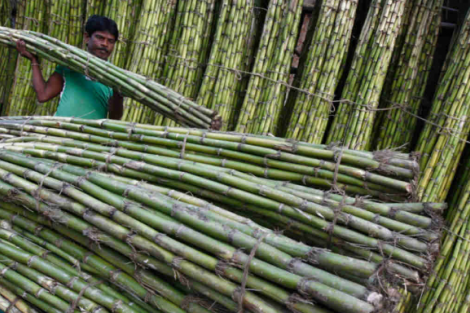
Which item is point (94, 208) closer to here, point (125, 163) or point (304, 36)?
point (125, 163)

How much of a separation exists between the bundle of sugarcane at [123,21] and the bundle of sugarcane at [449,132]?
2.24m

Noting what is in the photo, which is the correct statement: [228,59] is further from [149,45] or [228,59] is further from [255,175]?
[255,175]

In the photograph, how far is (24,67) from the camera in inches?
127

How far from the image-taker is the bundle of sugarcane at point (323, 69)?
2.56 metres

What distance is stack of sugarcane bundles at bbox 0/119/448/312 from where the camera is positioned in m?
0.90

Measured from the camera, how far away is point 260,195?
115 cm

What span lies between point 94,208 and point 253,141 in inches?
21.0

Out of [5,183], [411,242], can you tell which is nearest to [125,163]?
[5,183]

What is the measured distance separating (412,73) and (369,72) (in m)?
0.29

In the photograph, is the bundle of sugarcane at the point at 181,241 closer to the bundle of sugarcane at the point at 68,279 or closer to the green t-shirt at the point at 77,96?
the bundle of sugarcane at the point at 68,279

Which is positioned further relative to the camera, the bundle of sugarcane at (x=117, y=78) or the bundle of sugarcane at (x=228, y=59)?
the bundle of sugarcane at (x=228, y=59)

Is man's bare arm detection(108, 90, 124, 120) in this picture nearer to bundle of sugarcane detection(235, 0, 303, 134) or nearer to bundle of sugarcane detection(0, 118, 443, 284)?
bundle of sugarcane detection(0, 118, 443, 284)

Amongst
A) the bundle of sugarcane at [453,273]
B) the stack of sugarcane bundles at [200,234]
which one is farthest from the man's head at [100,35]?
the bundle of sugarcane at [453,273]

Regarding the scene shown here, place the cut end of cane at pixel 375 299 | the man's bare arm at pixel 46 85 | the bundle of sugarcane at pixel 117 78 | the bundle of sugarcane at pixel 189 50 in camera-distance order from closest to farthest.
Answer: the cut end of cane at pixel 375 299 → the bundle of sugarcane at pixel 117 78 → the man's bare arm at pixel 46 85 → the bundle of sugarcane at pixel 189 50
